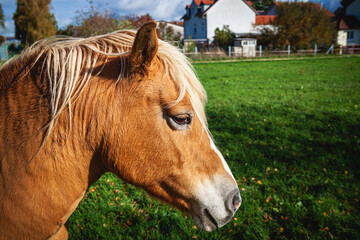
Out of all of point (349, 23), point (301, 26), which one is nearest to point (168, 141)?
point (301, 26)

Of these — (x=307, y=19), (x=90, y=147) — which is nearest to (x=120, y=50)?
(x=90, y=147)

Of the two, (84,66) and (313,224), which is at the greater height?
(84,66)

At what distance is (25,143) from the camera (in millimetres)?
1328

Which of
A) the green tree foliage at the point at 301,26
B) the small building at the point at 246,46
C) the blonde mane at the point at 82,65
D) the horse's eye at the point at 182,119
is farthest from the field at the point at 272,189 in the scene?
the green tree foliage at the point at 301,26

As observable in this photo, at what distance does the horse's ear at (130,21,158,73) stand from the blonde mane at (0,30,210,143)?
0.09 meters

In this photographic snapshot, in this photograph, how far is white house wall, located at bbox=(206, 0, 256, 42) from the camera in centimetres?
4241

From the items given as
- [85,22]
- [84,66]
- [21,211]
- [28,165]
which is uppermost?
[85,22]

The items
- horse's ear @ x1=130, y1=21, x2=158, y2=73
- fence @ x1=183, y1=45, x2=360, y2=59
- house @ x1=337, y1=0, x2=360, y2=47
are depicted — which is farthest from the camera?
house @ x1=337, y1=0, x2=360, y2=47

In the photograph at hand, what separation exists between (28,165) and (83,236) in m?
1.99

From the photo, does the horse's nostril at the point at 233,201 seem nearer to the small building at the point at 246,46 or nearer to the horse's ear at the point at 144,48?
the horse's ear at the point at 144,48

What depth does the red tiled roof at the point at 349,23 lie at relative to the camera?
43688 mm

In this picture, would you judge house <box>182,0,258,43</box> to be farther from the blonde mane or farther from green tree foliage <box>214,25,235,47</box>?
the blonde mane

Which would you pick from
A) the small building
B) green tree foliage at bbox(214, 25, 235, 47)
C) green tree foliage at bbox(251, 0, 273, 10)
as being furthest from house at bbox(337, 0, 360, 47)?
green tree foliage at bbox(251, 0, 273, 10)

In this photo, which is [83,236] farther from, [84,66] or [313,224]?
[313,224]
